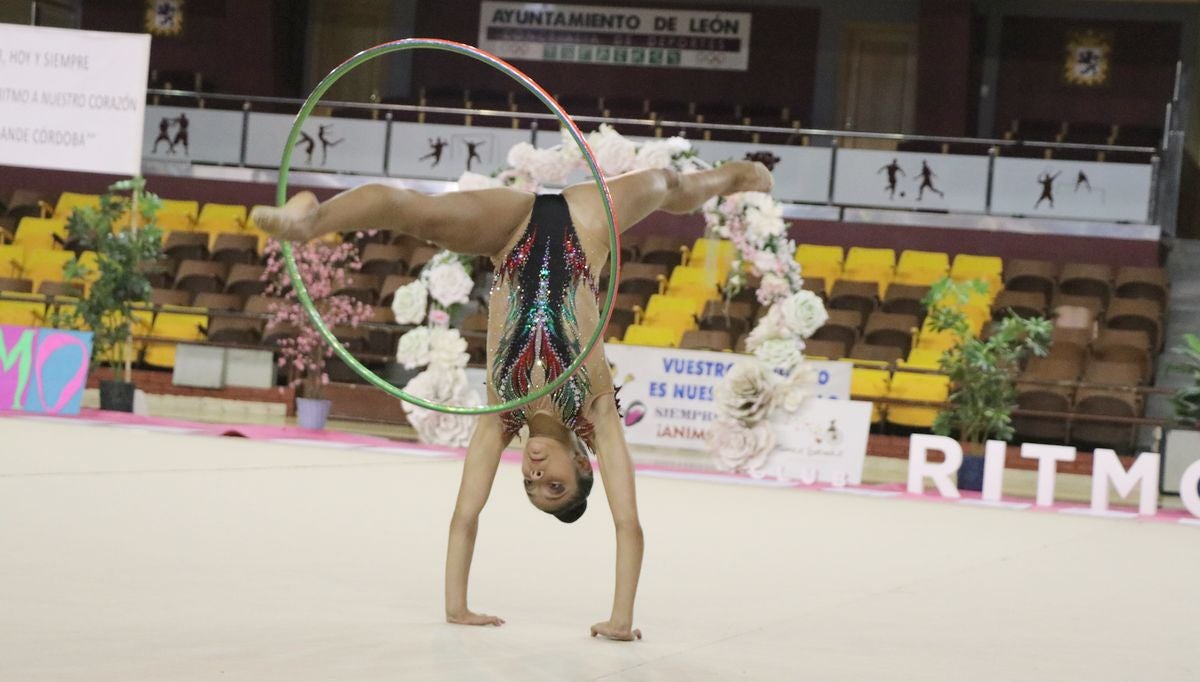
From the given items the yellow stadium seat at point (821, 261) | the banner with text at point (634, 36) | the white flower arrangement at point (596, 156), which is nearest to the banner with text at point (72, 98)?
the white flower arrangement at point (596, 156)

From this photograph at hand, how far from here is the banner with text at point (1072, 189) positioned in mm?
15750

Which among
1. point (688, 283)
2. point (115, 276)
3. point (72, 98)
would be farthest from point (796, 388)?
point (72, 98)

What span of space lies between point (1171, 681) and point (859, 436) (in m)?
7.08

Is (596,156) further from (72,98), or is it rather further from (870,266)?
(870,266)

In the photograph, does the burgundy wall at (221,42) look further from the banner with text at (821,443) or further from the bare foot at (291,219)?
the bare foot at (291,219)

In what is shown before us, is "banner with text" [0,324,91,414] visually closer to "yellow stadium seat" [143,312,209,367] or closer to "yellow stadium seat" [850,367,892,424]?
"yellow stadium seat" [143,312,209,367]

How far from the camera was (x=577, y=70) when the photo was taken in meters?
22.1

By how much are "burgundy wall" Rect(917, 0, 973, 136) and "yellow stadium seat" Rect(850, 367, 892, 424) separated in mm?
6969

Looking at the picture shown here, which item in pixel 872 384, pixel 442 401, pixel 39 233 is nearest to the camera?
pixel 442 401

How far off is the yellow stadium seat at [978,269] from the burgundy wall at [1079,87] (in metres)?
5.96

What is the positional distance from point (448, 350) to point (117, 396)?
3102 mm

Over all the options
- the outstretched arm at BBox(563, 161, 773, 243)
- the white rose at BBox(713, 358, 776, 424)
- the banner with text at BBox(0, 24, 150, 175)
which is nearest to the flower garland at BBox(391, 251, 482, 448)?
the white rose at BBox(713, 358, 776, 424)

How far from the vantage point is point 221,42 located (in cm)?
2253

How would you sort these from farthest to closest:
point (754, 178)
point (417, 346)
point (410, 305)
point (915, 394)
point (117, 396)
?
point (915, 394) → point (117, 396) → point (417, 346) → point (410, 305) → point (754, 178)
